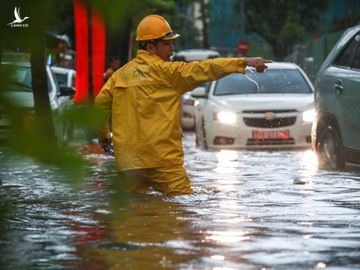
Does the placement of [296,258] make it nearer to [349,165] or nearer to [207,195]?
[207,195]

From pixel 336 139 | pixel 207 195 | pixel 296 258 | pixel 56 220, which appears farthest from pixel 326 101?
pixel 296 258

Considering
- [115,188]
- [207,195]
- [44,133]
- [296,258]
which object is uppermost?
[44,133]

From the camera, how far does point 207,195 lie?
9.99 m

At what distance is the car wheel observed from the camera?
13.3 meters

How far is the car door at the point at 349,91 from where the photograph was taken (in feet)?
41.0

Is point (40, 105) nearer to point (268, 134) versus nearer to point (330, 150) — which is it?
point (330, 150)

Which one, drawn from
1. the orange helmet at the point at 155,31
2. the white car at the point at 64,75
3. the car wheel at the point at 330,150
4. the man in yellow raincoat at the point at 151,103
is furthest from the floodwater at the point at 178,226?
the white car at the point at 64,75

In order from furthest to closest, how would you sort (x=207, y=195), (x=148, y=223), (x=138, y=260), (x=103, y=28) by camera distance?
1. (x=207, y=195)
2. (x=148, y=223)
3. (x=138, y=260)
4. (x=103, y=28)

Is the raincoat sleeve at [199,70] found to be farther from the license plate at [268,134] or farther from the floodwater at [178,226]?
the license plate at [268,134]

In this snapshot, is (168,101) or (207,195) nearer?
(168,101)

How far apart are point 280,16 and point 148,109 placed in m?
63.4

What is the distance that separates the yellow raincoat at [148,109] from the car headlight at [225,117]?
9544 millimetres

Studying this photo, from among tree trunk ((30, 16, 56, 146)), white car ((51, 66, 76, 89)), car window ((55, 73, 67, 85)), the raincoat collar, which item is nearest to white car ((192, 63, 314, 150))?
white car ((51, 66, 76, 89))

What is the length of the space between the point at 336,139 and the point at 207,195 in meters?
3.69
